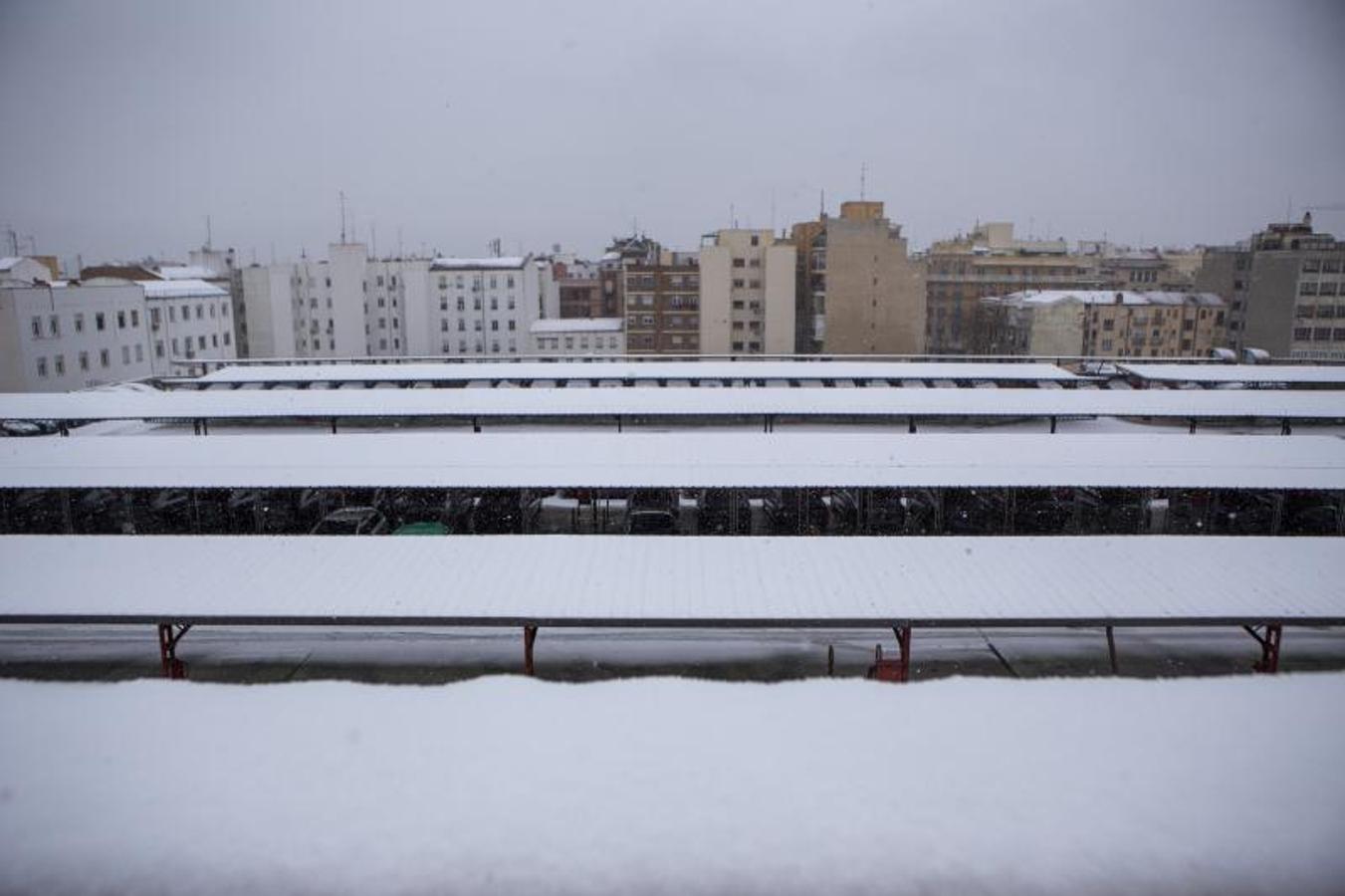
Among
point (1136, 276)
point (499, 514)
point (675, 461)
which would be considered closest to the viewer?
point (675, 461)

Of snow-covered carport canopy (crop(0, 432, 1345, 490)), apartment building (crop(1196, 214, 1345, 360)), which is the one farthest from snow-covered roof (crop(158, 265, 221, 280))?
apartment building (crop(1196, 214, 1345, 360))

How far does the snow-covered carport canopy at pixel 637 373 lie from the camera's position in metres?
24.6

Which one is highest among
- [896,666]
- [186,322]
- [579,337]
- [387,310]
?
[387,310]

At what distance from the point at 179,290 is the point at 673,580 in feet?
167

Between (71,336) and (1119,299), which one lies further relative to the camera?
(1119,299)

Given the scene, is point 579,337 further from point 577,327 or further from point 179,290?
point 179,290

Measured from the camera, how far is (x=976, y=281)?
66.6 metres

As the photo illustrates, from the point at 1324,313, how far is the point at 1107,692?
2276 inches

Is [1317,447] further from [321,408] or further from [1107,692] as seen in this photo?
[321,408]

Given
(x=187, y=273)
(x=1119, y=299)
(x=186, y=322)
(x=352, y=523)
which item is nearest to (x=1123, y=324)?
(x=1119, y=299)

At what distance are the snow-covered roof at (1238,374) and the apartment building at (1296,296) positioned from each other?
92.2 ft

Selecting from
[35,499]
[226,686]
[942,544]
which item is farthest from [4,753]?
[35,499]

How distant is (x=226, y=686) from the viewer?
6.75 m

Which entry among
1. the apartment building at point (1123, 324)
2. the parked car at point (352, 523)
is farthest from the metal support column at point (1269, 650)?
the apartment building at point (1123, 324)
